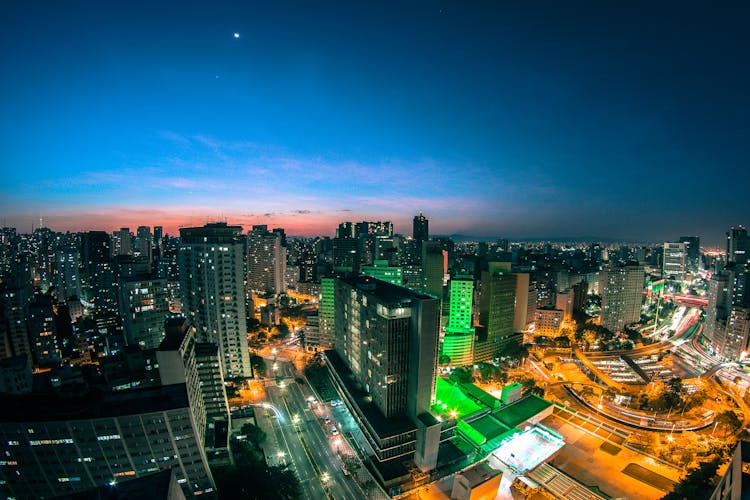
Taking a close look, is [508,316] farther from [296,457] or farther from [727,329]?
[296,457]

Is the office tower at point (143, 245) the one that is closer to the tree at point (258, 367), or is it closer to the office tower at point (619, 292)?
the tree at point (258, 367)

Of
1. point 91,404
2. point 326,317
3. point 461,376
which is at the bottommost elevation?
point 461,376

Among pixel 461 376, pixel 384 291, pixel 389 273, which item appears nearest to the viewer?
pixel 384 291

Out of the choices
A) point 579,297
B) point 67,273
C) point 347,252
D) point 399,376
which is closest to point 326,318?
point 399,376

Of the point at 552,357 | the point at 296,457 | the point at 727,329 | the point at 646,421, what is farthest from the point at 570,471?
the point at 727,329

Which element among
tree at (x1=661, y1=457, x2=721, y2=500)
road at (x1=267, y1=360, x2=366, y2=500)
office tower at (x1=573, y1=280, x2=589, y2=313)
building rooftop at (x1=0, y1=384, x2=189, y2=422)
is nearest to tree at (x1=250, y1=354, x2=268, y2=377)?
road at (x1=267, y1=360, x2=366, y2=500)

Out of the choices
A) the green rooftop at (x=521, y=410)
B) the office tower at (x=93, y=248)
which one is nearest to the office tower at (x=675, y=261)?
Answer: the green rooftop at (x=521, y=410)

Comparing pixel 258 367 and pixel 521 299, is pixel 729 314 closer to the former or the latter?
pixel 521 299

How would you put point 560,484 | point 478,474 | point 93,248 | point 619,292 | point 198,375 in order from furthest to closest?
point 93,248 < point 619,292 < point 198,375 < point 560,484 < point 478,474
